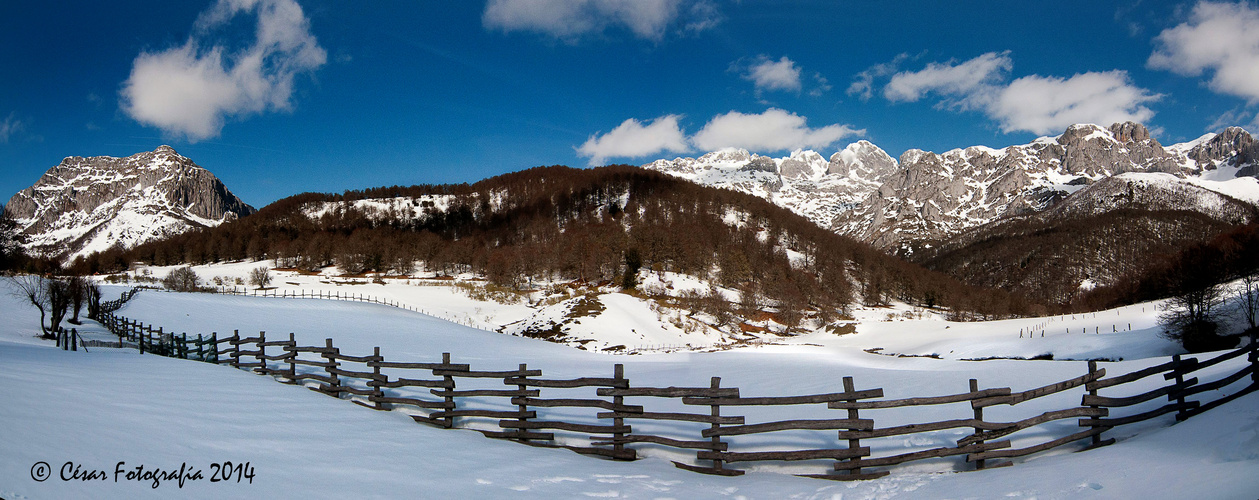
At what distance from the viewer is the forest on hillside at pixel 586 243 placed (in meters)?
98.7

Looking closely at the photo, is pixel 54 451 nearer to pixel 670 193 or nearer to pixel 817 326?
pixel 817 326

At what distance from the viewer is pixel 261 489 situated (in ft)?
21.7

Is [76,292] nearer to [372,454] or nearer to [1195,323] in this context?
[372,454]

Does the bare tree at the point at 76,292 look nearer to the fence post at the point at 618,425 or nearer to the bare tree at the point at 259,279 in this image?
the fence post at the point at 618,425

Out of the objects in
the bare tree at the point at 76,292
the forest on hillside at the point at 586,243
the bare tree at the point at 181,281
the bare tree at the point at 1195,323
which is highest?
the forest on hillside at the point at 586,243

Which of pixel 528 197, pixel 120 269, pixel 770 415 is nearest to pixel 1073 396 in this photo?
pixel 770 415

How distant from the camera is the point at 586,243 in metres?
106

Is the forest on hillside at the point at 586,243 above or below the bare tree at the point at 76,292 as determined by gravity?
above

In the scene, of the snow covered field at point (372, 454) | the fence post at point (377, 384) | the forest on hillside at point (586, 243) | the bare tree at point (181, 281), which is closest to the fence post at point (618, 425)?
the snow covered field at point (372, 454)

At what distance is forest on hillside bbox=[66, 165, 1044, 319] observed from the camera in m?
98.7

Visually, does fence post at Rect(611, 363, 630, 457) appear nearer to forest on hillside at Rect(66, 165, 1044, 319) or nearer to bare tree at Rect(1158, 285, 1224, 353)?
bare tree at Rect(1158, 285, 1224, 353)

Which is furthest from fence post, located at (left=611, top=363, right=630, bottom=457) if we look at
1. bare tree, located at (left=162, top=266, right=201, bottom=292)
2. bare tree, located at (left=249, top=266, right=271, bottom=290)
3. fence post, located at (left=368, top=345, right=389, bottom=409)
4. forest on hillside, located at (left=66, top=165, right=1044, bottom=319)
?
bare tree, located at (left=249, top=266, right=271, bottom=290)

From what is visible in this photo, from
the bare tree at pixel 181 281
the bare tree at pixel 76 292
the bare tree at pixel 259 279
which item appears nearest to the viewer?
the bare tree at pixel 76 292

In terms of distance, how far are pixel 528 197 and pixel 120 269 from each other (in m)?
106
